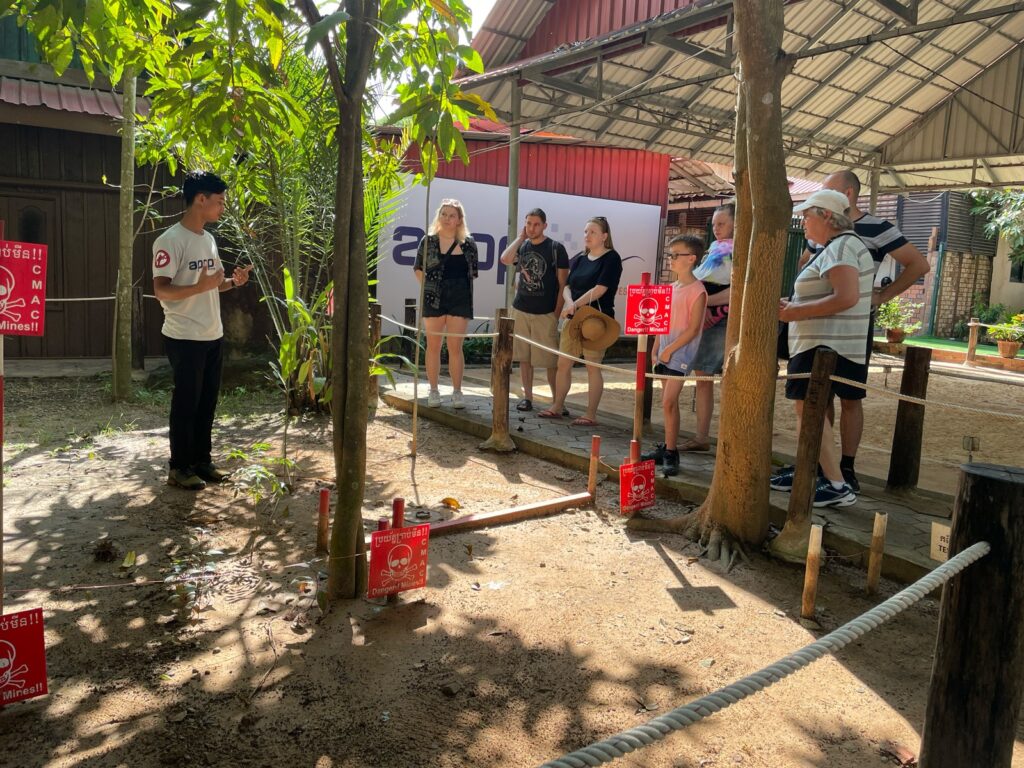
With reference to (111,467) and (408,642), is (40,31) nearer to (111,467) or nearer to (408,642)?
(408,642)

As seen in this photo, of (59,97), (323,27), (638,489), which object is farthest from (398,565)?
(59,97)

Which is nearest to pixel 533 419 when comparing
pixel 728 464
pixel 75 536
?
pixel 728 464

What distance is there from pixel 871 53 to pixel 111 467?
13.0 meters

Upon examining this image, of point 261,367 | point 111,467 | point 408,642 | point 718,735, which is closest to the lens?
point 718,735

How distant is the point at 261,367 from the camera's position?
8.09 m

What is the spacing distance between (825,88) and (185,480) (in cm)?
1277

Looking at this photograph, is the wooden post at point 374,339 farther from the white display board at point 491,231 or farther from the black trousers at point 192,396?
the white display board at point 491,231

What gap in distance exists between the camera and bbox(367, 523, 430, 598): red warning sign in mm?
2916

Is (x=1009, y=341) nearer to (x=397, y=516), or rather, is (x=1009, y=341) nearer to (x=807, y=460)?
(x=807, y=460)

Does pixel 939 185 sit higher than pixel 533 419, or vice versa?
pixel 939 185

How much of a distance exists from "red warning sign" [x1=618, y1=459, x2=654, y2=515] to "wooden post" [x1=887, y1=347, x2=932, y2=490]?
5.17 feet

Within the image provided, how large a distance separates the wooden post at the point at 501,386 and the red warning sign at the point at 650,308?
1256 millimetres

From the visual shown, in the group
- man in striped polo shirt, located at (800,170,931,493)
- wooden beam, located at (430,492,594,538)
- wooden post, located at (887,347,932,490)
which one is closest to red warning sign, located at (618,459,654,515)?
wooden beam, located at (430,492,594,538)

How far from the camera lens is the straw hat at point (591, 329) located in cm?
597
